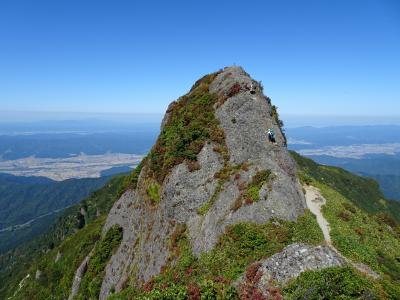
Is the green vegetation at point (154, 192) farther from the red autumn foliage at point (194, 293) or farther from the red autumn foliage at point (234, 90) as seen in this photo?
the red autumn foliage at point (194, 293)

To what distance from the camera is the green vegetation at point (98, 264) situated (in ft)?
136

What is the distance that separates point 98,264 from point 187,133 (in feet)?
63.7

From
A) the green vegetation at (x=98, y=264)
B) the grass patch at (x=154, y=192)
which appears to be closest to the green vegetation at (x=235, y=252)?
the grass patch at (x=154, y=192)

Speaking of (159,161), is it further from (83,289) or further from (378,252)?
(378,252)

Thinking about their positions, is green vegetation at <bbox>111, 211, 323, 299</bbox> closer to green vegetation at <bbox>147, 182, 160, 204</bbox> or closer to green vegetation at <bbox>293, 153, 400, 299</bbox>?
green vegetation at <bbox>293, 153, 400, 299</bbox>

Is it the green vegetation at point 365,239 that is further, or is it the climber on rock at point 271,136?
the climber on rock at point 271,136

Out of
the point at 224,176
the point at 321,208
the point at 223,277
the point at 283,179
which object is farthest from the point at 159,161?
the point at 223,277

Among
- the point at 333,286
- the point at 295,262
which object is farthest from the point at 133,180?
the point at 333,286

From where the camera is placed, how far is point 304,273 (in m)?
18.4

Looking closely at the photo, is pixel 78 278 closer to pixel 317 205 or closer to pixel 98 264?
pixel 98 264

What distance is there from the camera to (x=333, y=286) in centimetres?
1689

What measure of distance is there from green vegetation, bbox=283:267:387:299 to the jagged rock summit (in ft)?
28.1

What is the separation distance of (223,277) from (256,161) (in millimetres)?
14365

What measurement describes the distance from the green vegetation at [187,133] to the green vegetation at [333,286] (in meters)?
20.8
